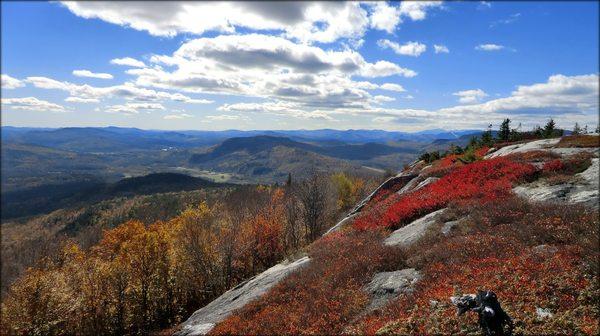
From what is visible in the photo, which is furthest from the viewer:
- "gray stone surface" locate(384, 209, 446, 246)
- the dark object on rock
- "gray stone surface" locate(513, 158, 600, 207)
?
"gray stone surface" locate(384, 209, 446, 246)

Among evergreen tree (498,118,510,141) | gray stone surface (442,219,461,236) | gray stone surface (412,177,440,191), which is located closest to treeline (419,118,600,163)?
evergreen tree (498,118,510,141)

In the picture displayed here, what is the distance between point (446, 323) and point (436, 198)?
19.2 m

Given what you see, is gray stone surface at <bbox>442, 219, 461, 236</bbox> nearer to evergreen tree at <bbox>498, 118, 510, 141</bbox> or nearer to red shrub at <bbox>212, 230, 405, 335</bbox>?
red shrub at <bbox>212, 230, 405, 335</bbox>

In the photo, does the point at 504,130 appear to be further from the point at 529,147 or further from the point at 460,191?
the point at 460,191

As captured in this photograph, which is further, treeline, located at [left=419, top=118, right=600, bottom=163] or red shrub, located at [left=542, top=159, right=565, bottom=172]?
treeline, located at [left=419, top=118, right=600, bottom=163]

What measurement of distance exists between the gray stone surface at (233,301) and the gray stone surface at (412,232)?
259 inches

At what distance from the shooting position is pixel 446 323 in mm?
13461

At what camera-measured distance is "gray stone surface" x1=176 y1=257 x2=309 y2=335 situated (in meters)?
24.9

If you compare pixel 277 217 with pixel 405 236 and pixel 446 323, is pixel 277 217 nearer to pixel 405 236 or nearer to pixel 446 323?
pixel 405 236

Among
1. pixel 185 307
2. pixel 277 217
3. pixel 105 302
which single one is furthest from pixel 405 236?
pixel 277 217

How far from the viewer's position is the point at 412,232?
26016 millimetres

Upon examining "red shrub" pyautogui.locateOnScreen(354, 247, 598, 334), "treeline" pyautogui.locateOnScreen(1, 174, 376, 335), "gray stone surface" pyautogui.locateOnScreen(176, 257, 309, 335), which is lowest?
"treeline" pyautogui.locateOnScreen(1, 174, 376, 335)

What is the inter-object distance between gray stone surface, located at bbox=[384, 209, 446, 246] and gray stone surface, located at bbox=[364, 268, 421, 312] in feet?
14.7

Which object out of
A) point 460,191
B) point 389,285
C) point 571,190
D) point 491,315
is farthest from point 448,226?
point 491,315
